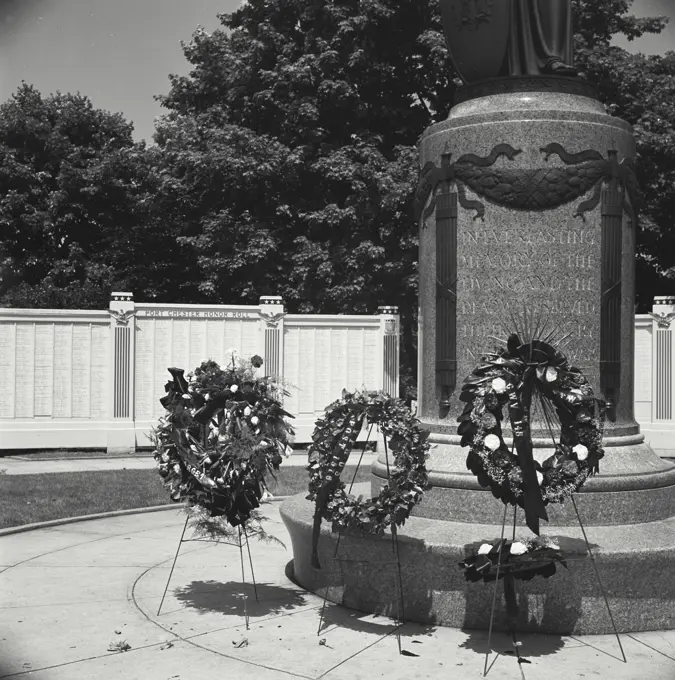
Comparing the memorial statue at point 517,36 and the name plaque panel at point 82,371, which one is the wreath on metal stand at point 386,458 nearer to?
the memorial statue at point 517,36

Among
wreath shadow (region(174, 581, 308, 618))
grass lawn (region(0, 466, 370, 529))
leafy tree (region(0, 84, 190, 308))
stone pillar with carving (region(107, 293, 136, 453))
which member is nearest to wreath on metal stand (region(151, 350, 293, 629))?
wreath shadow (region(174, 581, 308, 618))

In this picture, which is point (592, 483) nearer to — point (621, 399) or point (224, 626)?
point (621, 399)

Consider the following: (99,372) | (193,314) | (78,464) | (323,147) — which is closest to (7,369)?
(99,372)

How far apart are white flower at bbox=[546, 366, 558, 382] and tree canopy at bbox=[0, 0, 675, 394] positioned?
55.9ft

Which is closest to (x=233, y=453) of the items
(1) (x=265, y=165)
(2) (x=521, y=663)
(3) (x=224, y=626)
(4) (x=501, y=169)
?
(3) (x=224, y=626)

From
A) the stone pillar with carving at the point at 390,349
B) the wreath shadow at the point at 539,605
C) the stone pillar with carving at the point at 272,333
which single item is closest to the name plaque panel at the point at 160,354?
the stone pillar with carving at the point at 272,333

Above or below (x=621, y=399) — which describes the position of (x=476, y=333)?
above

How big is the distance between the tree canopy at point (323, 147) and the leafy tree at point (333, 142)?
0.14 feet

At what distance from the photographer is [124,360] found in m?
17.2

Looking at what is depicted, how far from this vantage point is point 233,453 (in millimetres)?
6137

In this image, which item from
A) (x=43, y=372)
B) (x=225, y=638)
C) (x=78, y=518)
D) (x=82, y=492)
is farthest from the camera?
(x=43, y=372)

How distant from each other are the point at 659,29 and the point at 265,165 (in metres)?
12.3

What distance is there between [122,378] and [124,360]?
0.36 meters

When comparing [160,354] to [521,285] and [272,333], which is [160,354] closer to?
[272,333]
